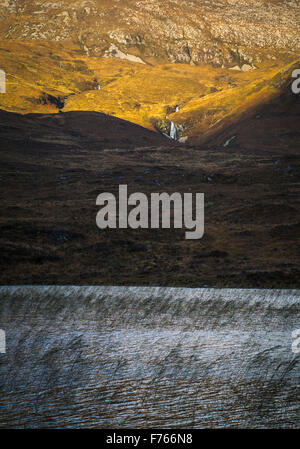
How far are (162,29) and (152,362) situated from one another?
193075mm

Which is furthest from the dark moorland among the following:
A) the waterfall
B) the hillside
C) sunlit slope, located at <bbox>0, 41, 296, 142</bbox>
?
the hillside

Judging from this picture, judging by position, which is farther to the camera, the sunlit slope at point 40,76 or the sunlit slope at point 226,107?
the sunlit slope at point 40,76

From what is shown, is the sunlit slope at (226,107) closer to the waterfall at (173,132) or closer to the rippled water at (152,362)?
the waterfall at (173,132)

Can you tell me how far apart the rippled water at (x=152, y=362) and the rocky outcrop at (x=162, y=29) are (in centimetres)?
16263

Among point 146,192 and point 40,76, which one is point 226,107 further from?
point 146,192

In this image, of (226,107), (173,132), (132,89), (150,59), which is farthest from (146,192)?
(150,59)

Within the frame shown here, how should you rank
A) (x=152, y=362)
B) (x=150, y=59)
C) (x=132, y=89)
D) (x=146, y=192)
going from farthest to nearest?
(x=150, y=59)
(x=132, y=89)
(x=146, y=192)
(x=152, y=362)

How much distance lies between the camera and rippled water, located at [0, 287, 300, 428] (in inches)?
133

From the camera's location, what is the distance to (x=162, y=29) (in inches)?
7042

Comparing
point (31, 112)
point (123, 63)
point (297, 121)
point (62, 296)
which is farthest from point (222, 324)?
point (123, 63)

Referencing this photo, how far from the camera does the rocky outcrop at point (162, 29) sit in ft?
539

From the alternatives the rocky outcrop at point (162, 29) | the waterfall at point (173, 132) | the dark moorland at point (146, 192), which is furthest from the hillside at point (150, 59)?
the dark moorland at point (146, 192)

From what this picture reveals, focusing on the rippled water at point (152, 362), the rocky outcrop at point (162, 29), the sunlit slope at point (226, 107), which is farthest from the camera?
the rocky outcrop at point (162, 29)

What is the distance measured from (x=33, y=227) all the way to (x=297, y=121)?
47.5 meters
